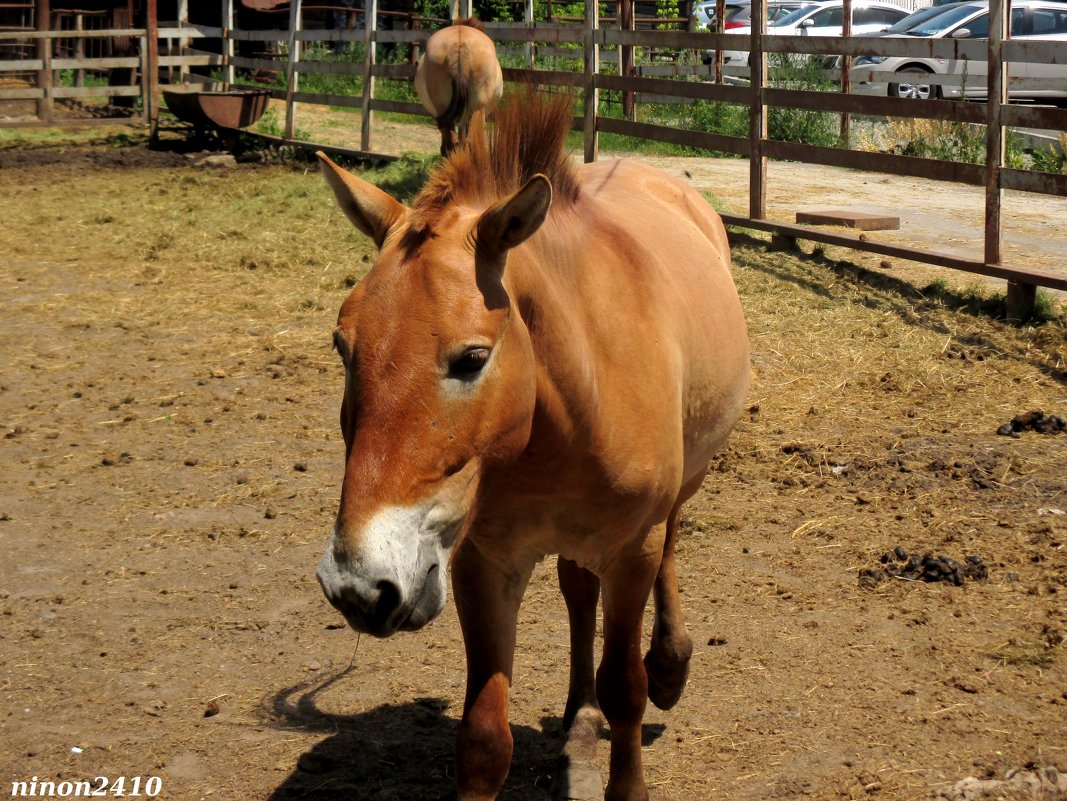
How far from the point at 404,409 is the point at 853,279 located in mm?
6958

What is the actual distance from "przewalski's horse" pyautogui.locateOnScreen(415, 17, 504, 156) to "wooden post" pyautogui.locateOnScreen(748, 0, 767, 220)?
243 centimetres

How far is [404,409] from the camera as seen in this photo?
2.26m

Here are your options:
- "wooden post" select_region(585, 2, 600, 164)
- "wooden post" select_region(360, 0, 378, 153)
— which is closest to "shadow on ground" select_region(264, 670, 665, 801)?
"wooden post" select_region(585, 2, 600, 164)

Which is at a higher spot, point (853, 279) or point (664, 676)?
point (853, 279)

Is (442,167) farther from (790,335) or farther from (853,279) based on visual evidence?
(853,279)

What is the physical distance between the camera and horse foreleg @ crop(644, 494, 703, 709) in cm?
361

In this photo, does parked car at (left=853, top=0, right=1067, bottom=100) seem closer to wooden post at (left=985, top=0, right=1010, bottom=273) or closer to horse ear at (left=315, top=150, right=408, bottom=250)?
wooden post at (left=985, top=0, right=1010, bottom=273)

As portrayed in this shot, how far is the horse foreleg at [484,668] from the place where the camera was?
2.90 m

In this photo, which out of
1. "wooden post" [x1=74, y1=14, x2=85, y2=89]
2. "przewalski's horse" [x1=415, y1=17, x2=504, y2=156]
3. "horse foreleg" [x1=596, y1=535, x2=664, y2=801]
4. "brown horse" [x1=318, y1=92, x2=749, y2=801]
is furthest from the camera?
"wooden post" [x1=74, y1=14, x2=85, y2=89]

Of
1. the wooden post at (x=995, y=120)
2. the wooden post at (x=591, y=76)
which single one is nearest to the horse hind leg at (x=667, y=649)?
the wooden post at (x=995, y=120)

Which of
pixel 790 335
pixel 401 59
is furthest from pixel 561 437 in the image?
pixel 401 59

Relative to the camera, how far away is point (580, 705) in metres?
3.48

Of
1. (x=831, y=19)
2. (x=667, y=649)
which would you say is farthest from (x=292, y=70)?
(x=667, y=649)

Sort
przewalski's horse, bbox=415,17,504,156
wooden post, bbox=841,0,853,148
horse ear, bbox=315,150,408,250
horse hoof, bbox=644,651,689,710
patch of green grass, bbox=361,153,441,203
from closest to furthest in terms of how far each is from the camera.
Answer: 1. horse ear, bbox=315,150,408,250
2. horse hoof, bbox=644,651,689,710
3. przewalski's horse, bbox=415,17,504,156
4. patch of green grass, bbox=361,153,441,203
5. wooden post, bbox=841,0,853,148
